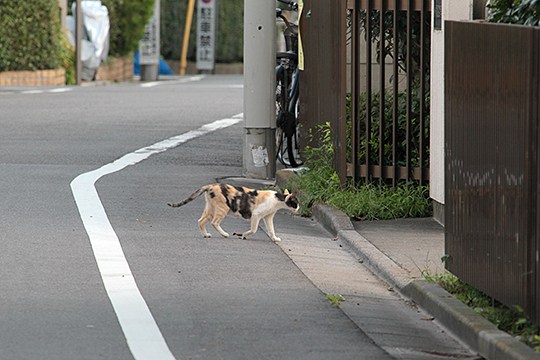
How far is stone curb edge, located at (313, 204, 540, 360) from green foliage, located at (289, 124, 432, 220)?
33cm

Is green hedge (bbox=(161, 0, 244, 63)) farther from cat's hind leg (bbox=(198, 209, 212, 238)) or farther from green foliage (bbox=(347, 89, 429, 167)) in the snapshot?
cat's hind leg (bbox=(198, 209, 212, 238))

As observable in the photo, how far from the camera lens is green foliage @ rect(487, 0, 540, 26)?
7.40 meters

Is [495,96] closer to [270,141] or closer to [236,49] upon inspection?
[270,141]

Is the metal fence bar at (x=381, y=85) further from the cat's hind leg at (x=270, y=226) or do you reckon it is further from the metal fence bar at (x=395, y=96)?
the cat's hind leg at (x=270, y=226)

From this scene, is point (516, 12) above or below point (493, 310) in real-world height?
above

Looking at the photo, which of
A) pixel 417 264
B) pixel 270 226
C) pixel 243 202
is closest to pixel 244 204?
pixel 243 202

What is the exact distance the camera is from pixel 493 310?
24.1ft

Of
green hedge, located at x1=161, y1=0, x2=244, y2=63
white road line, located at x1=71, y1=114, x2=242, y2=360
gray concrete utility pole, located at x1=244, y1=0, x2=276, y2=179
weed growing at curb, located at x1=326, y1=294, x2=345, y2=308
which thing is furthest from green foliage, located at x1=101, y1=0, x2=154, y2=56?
weed growing at curb, located at x1=326, y1=294, x2=345, y2=308

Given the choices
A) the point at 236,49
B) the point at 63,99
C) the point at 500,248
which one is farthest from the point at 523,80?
the point at 236,49

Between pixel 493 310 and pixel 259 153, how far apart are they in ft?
22.3

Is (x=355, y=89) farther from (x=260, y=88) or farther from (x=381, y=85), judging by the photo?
(x=260, y=88)

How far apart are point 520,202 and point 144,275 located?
9.24 feet

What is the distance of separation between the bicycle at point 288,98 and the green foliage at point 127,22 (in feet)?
88.9

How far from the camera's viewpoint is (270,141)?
14.0 meters
